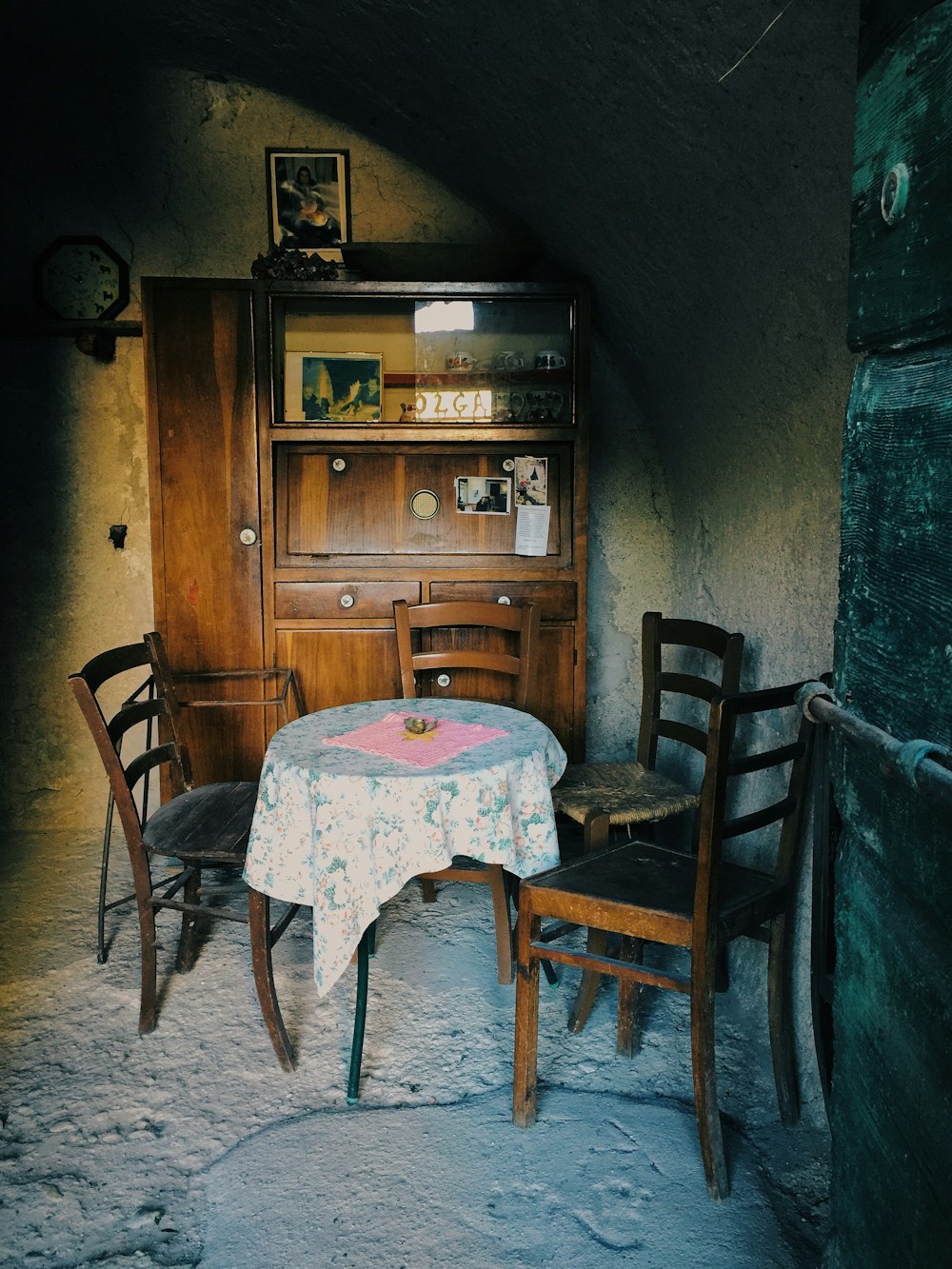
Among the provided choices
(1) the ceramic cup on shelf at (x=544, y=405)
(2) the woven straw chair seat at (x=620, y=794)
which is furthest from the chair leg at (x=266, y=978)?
(1) the ceramic cup on shelf at (x=544, y=405)

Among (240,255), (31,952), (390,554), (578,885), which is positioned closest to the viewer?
(578,885)

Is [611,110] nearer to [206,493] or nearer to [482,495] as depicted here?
[482,495]

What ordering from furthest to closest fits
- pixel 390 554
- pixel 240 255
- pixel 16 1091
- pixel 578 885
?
pixel 240 255, pixel 390 554, pixel 16 1091, pixel 578 885

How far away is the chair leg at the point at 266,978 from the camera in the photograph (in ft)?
7.53

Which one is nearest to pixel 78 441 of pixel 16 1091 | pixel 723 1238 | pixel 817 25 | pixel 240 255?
pixel 240 255

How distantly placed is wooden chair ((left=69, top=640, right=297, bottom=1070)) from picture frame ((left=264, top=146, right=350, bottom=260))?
1.83 meters

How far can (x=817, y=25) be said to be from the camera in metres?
1.67

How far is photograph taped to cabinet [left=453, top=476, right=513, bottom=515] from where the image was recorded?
351 centimetres

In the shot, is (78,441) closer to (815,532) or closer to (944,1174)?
(815,532)

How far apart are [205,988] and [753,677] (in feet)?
5.70

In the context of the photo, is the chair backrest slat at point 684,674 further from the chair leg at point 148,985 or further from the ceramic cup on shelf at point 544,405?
the chair leg at point 148,985

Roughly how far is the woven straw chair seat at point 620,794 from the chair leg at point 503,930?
0.27 metres

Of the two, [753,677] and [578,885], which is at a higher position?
[753,677]

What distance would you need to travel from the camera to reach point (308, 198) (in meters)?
3.74
